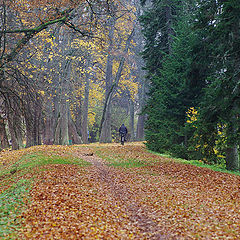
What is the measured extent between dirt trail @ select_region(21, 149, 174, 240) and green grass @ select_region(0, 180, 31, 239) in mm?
186

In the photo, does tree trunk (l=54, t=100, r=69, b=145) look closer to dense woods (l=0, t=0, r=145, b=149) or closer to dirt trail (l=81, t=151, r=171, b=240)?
dense woods (l=0, t=0, r=145, b=149)

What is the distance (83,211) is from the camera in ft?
22.4

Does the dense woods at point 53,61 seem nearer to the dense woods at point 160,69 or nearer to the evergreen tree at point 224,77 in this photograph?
the dense woods at point 160,69

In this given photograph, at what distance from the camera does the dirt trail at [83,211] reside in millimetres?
5711

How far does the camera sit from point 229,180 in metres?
9.98

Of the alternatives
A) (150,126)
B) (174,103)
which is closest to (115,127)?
(150,126)

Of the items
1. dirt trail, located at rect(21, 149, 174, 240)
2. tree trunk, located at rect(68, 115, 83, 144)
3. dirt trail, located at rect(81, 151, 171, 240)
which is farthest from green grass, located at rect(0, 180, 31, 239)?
tree trunk, located at rect(68, 115, 83, 144)

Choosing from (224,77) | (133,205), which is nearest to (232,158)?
(224,77)

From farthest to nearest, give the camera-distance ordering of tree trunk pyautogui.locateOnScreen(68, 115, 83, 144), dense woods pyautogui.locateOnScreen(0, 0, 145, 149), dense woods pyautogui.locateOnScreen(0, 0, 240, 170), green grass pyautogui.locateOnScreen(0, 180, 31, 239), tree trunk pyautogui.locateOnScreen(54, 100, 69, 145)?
tree trunk pyautogui.locateOnScreen(68, 115, 83, 144)
tree trunk pyautogui.locateOnScreen(54, 100, 69, 145)
dense woods pyautogui.locateOnScreen(0, 0, 145, 149)
dense woods pyautogui.locateOnScreen(0, 0, 240, 170)
green grass pyautogui.locateOnScreen(0, 180, 31, 239)

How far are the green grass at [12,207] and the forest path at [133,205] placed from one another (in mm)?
205

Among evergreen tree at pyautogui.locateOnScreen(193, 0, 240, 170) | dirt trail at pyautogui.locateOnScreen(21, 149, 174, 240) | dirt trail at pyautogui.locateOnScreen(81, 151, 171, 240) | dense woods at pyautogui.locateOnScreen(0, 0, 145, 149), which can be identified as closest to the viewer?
A: dirt trail at pyautogui.locateOnScreen(21, 149, 174, 240)

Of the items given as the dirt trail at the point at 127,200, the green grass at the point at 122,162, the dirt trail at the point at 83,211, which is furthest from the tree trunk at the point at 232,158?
the dirt trail at the point at 83,211

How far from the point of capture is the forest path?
19.0ft

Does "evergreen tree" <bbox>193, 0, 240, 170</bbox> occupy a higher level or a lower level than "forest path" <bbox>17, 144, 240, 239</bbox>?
higher
